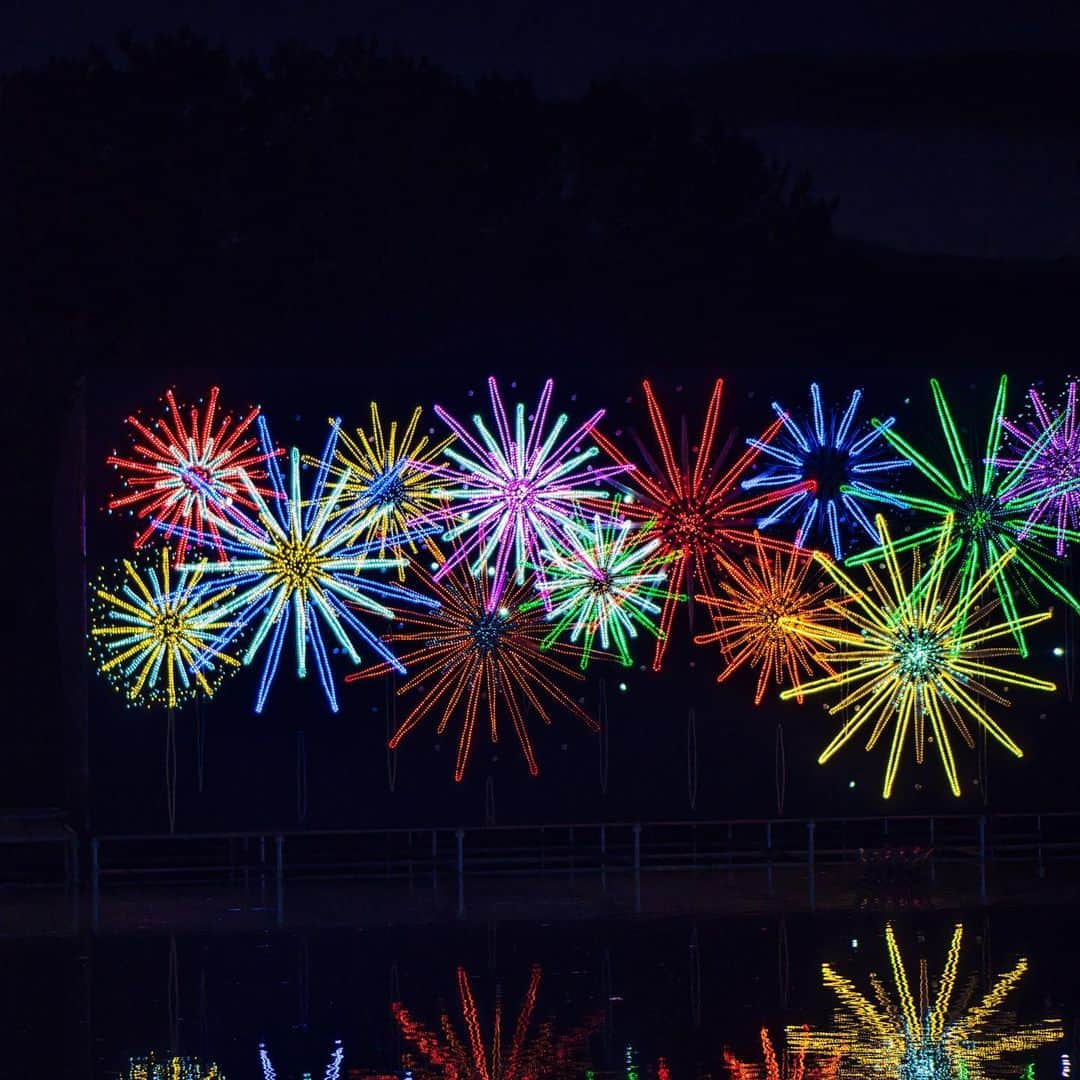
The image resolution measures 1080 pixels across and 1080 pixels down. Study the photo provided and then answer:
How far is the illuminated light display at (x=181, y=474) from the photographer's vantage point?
14.6 metres

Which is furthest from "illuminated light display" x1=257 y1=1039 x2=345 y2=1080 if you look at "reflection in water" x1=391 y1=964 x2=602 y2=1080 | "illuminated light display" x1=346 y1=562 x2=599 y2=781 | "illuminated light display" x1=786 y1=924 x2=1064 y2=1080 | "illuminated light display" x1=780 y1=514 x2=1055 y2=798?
"illuminated light display" x1=780 y1=514 x2=1055 y2=798

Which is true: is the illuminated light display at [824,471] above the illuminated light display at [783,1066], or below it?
above

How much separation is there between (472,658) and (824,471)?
299cm

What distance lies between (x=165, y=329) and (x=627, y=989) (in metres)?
13.4

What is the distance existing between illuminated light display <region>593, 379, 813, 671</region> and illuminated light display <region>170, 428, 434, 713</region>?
1.78 m

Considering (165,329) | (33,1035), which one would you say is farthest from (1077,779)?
(165,329)

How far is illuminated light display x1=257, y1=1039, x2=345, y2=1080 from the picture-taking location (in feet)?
28.3

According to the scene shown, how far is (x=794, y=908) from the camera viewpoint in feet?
44.7

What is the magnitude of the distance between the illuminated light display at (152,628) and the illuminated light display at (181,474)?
213 mm

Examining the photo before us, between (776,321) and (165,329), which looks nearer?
(165,329)

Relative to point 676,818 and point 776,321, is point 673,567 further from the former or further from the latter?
point 776,321

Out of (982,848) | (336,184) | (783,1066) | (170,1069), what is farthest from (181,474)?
(336,184)

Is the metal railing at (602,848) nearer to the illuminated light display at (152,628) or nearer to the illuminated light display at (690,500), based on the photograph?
the illuminated light display at (152,628)

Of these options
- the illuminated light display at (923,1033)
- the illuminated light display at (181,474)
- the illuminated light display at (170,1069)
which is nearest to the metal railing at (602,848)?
the illuminated light display at (181,474)
